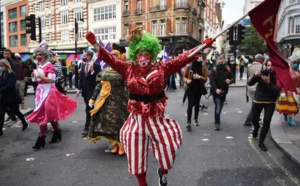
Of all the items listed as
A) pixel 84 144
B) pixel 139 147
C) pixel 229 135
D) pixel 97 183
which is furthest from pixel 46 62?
pixel 229 135

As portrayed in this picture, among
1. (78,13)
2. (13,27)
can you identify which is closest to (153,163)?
A: (78,13)

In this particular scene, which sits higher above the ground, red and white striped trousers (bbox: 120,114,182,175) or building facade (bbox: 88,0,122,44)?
building facade (bbox: 88,0,122,44)

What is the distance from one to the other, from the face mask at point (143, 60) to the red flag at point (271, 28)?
120 cm

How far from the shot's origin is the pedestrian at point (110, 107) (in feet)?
16.9

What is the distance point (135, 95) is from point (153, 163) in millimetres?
1835

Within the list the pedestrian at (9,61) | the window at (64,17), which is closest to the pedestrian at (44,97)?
the pedestrian at (9,61)

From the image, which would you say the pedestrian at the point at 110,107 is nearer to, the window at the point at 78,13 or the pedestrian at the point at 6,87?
the pedestrian at the point at 6,87

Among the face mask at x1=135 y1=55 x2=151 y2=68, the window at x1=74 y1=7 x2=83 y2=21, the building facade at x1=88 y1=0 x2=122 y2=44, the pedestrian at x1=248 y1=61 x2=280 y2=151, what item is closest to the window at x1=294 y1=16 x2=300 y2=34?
the building facade at x1=88 y1=0 x2=122 y2=44

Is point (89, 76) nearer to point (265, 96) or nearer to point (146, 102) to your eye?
point (146, 102)

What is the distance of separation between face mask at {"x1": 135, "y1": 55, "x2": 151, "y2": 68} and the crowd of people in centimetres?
1

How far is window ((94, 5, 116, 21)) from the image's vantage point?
131 feet

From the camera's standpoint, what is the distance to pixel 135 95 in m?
3.41

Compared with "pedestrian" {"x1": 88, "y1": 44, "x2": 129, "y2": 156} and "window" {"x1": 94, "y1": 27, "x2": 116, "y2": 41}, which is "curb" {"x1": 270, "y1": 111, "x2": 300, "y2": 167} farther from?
"window" {"x1": 94, "y1": 27, "x2": 116, "y2": 41}

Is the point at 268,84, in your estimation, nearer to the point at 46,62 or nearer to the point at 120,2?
the point at 46,62
